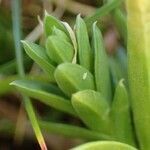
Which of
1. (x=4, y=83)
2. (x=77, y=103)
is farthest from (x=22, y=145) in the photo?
(x=77, y=103)

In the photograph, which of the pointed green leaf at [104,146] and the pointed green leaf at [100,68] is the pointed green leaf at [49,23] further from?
→ the pointed green leaf at [104,146]

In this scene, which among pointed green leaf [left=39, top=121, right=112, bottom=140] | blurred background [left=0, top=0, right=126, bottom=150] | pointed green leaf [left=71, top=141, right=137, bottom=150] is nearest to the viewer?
pointed green leaf [left=71, top=141, right=137, bottom=150]

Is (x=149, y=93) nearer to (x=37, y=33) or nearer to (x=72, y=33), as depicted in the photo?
A: (x=72, y=33)

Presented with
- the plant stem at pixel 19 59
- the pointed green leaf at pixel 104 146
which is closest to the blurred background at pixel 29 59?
the plant stem at pixel 19 59

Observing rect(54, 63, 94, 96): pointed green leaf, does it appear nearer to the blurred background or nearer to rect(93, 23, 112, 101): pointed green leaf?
rect(93, 23, 112, 101): pointed green leaf

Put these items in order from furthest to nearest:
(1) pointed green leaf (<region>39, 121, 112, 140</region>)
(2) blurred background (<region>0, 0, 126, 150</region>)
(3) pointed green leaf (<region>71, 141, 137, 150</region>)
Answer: (2) blurred background (<region>0, 0, 126, 150</region>), (1) pointed green leaf (<region>39, 121, 112, 140</region>), (3) pointed green leaf (<region>71, 141, 137, 150</region>)

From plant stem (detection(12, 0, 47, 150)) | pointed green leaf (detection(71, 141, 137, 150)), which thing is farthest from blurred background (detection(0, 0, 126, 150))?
pointed green leaf (detection(71, 141, 137, 150))

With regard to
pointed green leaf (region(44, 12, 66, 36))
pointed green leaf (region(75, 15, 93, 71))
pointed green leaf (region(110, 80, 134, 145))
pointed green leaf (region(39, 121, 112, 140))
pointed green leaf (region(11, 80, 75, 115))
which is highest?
pointed green leaf (region(44, 12, 66, 36))
